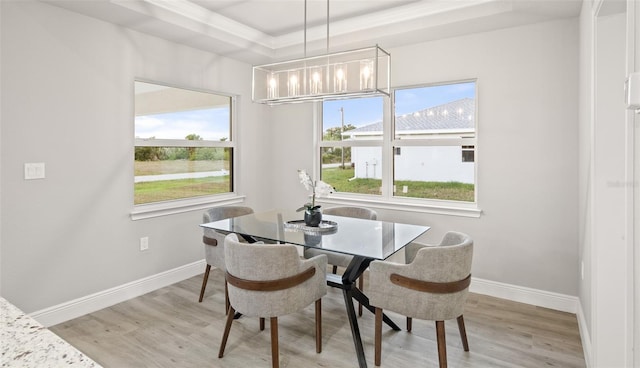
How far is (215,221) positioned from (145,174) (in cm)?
96

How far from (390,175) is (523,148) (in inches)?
53.6

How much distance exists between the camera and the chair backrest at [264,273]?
83.8 inches

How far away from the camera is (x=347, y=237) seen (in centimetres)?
261

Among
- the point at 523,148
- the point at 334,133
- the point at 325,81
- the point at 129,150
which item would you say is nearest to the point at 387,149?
the point at 334,133

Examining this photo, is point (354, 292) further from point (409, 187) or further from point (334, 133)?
point (334, 133)

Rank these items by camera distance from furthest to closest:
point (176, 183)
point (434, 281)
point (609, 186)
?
1. point (176, 183)
2. point (434, 281)
3. point (609, 186)

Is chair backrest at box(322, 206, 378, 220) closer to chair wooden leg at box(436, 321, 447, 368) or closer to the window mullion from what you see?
the window mullion

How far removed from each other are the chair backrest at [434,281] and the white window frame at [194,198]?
245 cm

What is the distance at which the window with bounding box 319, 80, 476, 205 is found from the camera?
3701 millimetres

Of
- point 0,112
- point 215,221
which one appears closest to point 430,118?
point 215,221

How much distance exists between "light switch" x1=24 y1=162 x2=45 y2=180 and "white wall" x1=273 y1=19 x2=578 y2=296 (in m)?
3.50

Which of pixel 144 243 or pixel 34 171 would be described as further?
pixel 144 243

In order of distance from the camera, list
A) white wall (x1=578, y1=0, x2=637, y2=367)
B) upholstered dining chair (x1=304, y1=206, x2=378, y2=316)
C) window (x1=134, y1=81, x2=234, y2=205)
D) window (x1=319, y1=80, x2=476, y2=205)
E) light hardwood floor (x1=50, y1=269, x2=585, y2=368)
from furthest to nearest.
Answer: window (x1=319, y1=80, x2=476, y2=205) < window (x1=134, y1=81, x2=234, y2=205) < upholstered dining chair (x1=304, y1=206, x2=378, y2=316) < light hardwood floor (x1=50, y1=269, x2=585, y2=368) < white wall (x1=578, y1=0, x2=637, y2=367)

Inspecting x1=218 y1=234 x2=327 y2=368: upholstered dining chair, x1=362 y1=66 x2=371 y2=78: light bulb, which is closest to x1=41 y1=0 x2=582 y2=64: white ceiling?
x1=362 y1=66 x2=371 y2=78: light bulb
